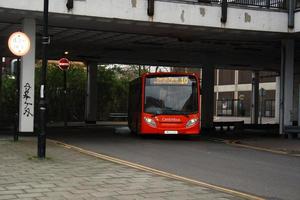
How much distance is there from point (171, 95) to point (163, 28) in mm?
2905

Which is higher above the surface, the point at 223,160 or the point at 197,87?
the point at 197,87

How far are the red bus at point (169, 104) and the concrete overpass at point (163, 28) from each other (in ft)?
7.39

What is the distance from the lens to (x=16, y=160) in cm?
1388

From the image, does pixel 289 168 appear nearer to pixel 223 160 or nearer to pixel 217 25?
pixel 223 160

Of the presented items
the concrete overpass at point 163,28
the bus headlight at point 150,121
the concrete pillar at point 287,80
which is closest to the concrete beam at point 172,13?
the concrete overpass at point 163,28

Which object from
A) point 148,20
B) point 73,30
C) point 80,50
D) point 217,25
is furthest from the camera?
point 80,50

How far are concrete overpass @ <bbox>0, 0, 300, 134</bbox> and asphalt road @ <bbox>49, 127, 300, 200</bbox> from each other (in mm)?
5259

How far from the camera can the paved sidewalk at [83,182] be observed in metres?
9.05

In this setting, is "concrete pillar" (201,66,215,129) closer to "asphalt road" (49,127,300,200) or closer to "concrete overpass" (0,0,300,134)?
"concrete overpass" (0,0,300,134)

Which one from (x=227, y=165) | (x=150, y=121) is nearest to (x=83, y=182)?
(x=227, y=165)

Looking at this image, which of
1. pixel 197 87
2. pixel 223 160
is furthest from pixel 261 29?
pixel 223 160

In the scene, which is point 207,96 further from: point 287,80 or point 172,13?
point 172,13

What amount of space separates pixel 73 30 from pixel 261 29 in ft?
28.2

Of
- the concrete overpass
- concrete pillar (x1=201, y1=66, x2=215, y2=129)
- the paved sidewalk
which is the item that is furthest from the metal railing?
the paved sidewalk
